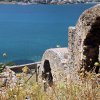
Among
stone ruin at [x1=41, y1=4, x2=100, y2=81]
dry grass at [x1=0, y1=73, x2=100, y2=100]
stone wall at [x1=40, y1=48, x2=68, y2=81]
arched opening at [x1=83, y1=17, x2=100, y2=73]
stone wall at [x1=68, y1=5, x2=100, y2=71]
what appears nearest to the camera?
dry grass at [x1=0, y1=73, x2=100, y2=100]

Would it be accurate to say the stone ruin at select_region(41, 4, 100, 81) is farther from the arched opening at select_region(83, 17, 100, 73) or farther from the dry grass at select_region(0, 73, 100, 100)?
the dry grass at select_region(0, 73, 100, 100)

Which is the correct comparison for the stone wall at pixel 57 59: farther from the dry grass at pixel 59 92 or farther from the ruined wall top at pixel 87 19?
the dry grass at pixel 59 92

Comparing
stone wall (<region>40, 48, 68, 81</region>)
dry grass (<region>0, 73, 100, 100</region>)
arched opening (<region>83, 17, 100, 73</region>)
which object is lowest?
stone wall (<region>40, 48, 68, 81</region>)

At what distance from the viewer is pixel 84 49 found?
488 inches

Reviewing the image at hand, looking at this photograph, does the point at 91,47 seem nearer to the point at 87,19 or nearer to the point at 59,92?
the point at 87,19

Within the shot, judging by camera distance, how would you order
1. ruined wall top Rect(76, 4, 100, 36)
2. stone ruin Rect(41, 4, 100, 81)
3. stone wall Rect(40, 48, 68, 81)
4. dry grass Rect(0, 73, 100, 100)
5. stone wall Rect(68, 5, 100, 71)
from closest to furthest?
dry grass Rect(0, 73, 100, 100) < ruined wall top Rect(76, 4, 100, 36) < stone wall Rect(68, 5, 100, 71) < stone ruin Rect(41, 4, 100, 81) < stone wall Rect(40, 48, 68, 81)

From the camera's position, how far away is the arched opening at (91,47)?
12.1 m

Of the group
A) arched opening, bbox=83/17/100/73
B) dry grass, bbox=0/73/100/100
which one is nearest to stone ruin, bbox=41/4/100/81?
arched opening, bbox=83/17/100/73

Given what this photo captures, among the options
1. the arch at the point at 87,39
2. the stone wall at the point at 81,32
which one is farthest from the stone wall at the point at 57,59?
the arch at the point at 87,39

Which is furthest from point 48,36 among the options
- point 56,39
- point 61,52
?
point 61,52

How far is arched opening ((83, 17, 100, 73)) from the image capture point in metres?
12.1

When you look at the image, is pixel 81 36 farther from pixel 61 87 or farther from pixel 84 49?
pixel 61 87

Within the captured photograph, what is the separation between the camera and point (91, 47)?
12.5 m

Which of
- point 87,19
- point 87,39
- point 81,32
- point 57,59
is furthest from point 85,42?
point 57,59
